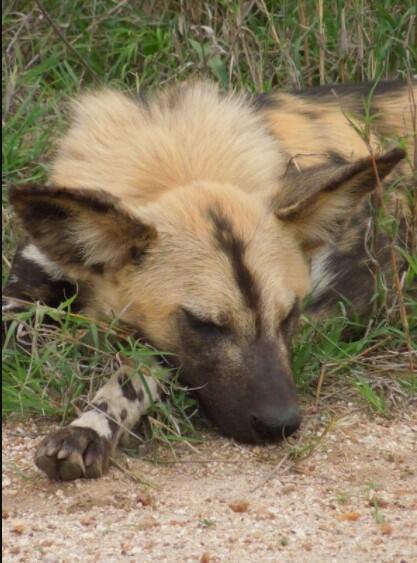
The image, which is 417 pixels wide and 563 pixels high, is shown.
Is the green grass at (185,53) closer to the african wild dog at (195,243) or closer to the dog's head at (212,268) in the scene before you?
the african wild dog at (195,243)

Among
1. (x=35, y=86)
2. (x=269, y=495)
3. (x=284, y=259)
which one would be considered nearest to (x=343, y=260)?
(x=284, y=259)

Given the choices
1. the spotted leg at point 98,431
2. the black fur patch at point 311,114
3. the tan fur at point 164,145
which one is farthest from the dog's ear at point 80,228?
the black fur patch at point 311,114

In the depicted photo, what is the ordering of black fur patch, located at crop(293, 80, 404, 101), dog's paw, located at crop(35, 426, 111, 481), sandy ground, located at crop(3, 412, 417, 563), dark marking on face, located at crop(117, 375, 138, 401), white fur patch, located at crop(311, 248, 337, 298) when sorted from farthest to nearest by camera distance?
black fur patch, located at crop(293, 80, 404, 101)
white fur patch, located at crop(311, 248, 337, 298)
dark marking on face, located at crop(117, 375, 138, 401)
dog's paw, located at crop(35, 426, 111, 481)
sandy ground, located at crop(3, 412, 417, 563)

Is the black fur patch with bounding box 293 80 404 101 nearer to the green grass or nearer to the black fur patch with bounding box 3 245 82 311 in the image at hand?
the green grass

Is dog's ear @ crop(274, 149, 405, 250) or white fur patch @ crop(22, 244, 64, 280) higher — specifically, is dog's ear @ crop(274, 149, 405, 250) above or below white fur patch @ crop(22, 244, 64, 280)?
above

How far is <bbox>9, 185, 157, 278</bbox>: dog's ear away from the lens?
3.92 m

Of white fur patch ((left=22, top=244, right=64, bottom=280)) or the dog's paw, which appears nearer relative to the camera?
the dog's paw

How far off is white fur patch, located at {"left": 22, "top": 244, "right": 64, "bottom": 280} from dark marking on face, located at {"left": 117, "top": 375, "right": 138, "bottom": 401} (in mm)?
451

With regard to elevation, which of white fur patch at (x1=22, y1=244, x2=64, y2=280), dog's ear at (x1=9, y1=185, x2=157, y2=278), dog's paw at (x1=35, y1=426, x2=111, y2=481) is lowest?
dog's paw at (x1=35, y1=426, x2=111, y2=481)

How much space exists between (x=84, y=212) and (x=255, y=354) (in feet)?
2.23

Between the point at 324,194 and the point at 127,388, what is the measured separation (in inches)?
35.2

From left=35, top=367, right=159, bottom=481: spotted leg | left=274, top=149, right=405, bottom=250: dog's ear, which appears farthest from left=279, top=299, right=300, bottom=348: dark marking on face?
left=35, top=367, right=159, bottom=481: spotted leg

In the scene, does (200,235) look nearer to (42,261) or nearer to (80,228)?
(80,228)

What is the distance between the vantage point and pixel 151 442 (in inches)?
159
